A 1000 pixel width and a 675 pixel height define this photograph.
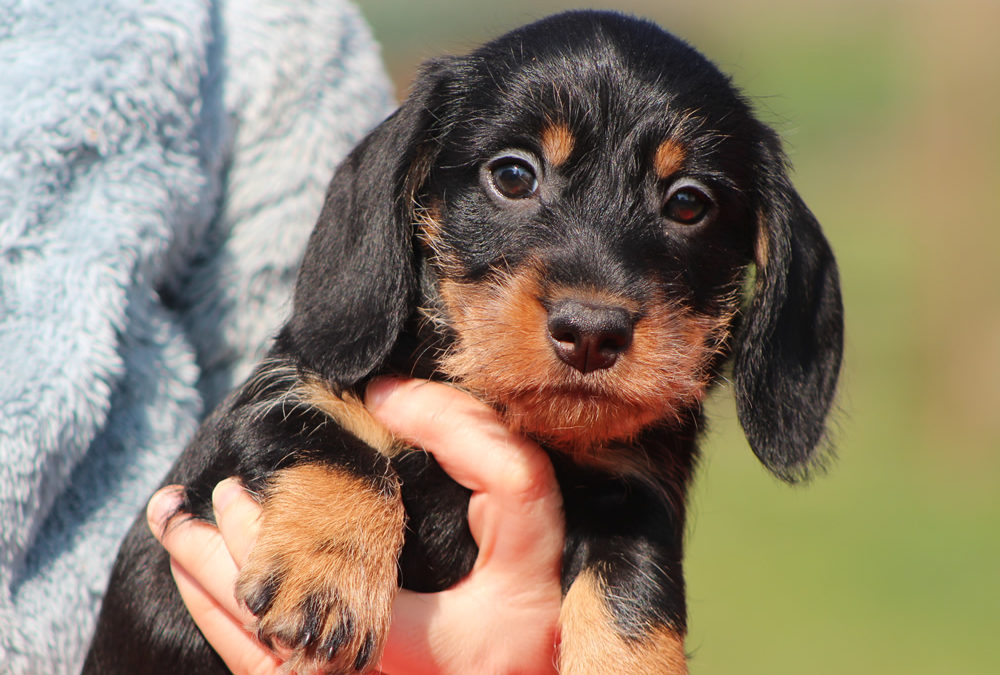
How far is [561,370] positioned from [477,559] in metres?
0.67

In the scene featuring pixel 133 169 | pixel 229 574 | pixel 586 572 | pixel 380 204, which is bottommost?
pixel 229 574

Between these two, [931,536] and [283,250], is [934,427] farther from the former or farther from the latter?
[283,250]

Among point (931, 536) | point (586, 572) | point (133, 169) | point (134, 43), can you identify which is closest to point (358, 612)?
point (586, 572)

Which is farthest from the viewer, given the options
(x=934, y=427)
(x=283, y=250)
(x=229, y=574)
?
(x=934, y=427)

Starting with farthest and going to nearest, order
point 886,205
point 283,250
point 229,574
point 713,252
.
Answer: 1. point 886,205
2. point 283,250
3. point 713,252
4. point 229,574

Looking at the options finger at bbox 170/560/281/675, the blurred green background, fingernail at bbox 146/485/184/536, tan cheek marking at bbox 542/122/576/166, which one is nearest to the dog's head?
tan cheek marking at bbox 542/122/576/166

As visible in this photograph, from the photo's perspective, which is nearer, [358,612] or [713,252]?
[358,612]

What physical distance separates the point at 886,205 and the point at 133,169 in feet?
44.0

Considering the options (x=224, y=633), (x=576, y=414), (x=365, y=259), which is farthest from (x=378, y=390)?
(x=224, y=633)

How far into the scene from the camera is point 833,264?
2.74 m

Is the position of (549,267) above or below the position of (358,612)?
above

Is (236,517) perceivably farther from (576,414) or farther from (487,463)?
(576,414)

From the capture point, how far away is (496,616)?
2.43 metres

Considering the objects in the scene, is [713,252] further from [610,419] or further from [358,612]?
[358,612]
